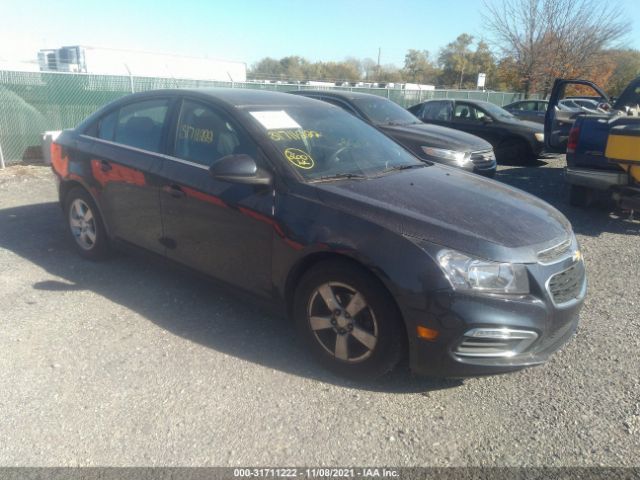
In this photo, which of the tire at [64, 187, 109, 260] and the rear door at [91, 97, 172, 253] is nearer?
the rear door at [91, 97, 172, 253]

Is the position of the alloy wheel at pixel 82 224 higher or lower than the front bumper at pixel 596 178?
lower

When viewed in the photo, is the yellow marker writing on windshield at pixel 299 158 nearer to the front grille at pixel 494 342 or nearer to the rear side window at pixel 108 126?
the front grille at pixel 494 342

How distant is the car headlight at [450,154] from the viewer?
7383 millimetres

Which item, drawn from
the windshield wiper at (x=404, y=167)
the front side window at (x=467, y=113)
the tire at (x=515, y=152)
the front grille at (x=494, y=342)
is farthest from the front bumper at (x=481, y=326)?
the front side window at (x=467, y=113)

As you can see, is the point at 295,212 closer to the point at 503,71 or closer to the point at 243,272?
the point at 243,272

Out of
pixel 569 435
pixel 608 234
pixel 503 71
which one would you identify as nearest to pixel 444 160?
pixel 608 234

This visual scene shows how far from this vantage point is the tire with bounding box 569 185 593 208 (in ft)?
23.4

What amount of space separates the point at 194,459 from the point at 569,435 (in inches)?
74.4

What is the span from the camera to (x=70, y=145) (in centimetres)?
481

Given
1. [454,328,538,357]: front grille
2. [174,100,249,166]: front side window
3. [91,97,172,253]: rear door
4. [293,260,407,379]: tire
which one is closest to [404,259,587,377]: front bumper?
[454,328,538,357]: front grille

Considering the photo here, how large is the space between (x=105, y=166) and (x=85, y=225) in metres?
0.75

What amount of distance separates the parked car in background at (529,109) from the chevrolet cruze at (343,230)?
14910mm

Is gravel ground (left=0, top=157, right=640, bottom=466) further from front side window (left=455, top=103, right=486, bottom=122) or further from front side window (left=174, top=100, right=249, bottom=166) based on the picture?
front side window (left=455, top=103, right=486, bottom=122)

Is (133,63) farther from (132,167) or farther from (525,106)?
(132,167)
